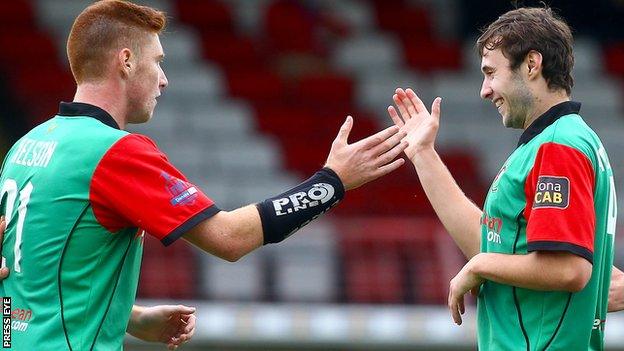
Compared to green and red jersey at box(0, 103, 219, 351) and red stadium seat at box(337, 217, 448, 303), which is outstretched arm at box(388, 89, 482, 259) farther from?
red stadium seat at box(337, 217, 448, 303)

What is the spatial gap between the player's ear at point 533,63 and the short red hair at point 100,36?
51.0 inches

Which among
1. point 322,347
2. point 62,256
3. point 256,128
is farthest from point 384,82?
point 62,256

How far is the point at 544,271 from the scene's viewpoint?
365 centimetres

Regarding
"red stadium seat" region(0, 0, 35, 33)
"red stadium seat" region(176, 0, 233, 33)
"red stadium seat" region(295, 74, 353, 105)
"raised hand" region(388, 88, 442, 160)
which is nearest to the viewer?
"raised hand" region(388, 88, 442, 160)

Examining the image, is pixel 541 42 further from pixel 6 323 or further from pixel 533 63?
pixel 6 323

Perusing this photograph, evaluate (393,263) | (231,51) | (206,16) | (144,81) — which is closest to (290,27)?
(231,51)

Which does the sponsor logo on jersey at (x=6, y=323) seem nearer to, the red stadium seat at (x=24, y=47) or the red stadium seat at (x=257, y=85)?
the red stadium seat at (x=257, y=85)

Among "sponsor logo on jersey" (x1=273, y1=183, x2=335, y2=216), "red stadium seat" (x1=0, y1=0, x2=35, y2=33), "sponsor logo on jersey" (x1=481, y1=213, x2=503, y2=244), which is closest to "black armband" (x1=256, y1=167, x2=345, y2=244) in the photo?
"sponsor logo on jersey" (x1=273, y1=183, x2=335, y2=216)

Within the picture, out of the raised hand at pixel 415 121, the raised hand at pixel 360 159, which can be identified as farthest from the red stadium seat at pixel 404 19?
the raised hand at pixel 360 159

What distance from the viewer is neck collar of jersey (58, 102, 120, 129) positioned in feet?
12.9

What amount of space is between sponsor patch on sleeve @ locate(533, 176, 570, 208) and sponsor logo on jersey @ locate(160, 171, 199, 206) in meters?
1.08

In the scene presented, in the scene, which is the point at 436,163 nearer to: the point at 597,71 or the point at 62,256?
the point at 62,256

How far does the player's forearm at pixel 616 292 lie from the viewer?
14.3 ft

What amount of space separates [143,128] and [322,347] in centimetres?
374
